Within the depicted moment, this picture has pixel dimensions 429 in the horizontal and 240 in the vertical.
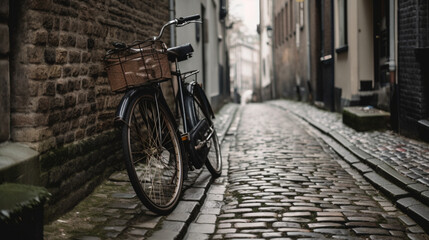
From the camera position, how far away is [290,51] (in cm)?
2556

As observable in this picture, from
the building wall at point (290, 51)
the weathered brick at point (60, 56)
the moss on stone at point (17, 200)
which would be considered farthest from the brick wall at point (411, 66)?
the building wall at point (290, 51)

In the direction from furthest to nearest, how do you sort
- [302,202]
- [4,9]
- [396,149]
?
1. [396,149]
2. [302,202]
3. [4,9]

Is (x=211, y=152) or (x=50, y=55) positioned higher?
(x=50, y=55)

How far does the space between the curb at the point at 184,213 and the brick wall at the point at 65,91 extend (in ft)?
2.62

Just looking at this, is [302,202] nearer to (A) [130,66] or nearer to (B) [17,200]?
(A) [130,66]

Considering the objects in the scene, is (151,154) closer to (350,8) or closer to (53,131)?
(53,131)

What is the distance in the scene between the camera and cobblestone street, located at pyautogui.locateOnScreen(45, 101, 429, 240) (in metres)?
3.82

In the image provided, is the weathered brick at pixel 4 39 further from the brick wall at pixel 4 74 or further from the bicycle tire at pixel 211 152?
the bicycle tire at pixel 211 152

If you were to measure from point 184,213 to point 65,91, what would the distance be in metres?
1.35

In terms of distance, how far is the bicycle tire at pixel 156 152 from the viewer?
13.5ft

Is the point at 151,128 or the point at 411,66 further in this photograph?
the point at 411,66

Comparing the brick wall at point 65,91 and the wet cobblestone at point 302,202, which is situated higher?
the brick wall at point 65,91

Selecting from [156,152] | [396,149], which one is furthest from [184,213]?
[396,149]

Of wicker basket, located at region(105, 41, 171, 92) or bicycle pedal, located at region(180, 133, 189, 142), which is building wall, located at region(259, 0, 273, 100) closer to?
bicycle pedal, located at region(180, 133, 189, 142)
